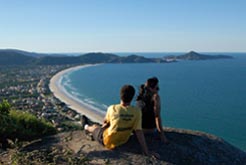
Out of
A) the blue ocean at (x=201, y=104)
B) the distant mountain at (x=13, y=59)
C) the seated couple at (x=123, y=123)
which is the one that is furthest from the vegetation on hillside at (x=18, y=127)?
the distant mountain at (x=13, y=59)

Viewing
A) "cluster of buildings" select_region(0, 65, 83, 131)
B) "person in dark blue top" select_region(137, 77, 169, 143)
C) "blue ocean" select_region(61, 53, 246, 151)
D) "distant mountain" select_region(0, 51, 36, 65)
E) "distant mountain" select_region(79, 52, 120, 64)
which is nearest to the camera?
"person in dark blue top" select_region(137, 77, 169, 143)

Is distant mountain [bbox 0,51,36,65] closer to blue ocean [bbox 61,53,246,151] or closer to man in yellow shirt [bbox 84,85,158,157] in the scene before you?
blue ocean [bbox 61,53,246,151]

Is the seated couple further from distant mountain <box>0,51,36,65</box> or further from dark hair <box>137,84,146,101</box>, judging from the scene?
distant mountain <box>0,51,36,65</box>

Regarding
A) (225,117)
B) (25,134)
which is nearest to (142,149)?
(25,134)

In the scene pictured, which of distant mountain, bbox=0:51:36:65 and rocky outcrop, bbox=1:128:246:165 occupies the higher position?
rocky outcrop, bbox=1:128:246:165

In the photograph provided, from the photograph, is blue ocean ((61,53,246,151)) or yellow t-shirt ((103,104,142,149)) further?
blue ocean ((61,53,246,151))

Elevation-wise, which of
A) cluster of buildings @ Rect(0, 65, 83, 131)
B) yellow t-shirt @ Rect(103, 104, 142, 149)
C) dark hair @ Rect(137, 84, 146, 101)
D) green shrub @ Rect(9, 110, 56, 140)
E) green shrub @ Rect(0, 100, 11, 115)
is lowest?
cluster of buildings @ Rect(0, 65, 83, 131)

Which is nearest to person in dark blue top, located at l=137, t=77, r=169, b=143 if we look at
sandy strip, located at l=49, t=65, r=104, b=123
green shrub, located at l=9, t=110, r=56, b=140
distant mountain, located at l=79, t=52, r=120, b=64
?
green shrub, located at l=9, t=110, r=56, b=140

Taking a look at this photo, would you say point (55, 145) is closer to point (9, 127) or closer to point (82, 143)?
point (82, 143)

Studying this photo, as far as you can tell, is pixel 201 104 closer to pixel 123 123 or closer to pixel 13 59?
pixel 123 123

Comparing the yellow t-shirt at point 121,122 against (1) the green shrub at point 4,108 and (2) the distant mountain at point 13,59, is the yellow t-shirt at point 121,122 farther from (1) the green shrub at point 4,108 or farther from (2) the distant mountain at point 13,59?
(2) the distant mountain at point 13,59

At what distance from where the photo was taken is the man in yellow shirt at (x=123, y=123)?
583 centimetres

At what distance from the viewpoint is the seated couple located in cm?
583

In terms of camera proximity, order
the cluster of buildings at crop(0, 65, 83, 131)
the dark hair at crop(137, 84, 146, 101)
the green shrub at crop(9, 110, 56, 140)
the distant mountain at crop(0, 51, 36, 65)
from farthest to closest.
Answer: the distant mountain at crop(0, 51, 36, 65)
the cluster of buildings at crop(0, 65, 83, 131)
the green shrub at crop(9, 110, 56, 140)
the dark hair at crop(137, 84, 146, 101)
